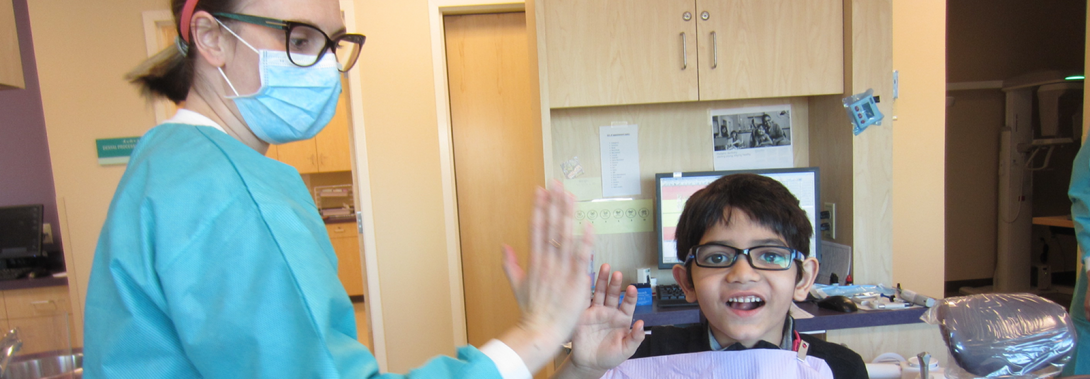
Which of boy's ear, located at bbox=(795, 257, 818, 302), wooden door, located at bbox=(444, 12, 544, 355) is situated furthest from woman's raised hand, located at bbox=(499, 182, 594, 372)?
wooden door, located at bbox=(444, 12, 544, 355)

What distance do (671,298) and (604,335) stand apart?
1.16m

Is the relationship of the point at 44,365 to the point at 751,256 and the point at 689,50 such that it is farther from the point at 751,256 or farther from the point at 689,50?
the point at 689,50

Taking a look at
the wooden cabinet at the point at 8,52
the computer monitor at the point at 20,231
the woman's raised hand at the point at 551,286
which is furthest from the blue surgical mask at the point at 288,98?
the computer monitor at the point at 20,231

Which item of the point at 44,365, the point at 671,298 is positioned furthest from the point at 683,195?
the point at 44,365

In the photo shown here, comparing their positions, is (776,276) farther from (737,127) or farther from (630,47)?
(737,127)

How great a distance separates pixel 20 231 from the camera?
302cm

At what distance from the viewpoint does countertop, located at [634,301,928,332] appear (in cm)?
184

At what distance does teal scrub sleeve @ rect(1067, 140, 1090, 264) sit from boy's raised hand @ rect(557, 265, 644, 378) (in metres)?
1.89

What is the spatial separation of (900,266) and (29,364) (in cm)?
356

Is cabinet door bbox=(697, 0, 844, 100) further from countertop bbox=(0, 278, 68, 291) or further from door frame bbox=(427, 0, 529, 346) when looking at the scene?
countertop bbox=(0, 278, 68, 291)

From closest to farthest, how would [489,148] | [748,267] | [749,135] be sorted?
[748,267] < [749,135] < [489,148]

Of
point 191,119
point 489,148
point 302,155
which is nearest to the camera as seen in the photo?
point 191,119

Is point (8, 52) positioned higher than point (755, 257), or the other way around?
point (8, 52)

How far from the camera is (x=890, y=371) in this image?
1140mm
